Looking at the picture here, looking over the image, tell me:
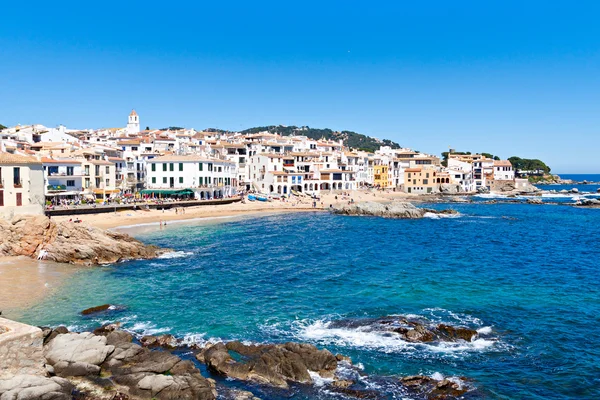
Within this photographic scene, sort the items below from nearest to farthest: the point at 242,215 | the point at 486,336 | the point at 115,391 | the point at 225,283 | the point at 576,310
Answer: the point at 115,391
the point at 486,336
the point at 576,310
the point at 225,283
the point at 242,215

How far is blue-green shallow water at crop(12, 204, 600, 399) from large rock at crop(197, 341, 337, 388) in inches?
75.3

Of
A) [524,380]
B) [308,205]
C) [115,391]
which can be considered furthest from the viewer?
[308,205]

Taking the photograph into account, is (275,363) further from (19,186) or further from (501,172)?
(501,172)

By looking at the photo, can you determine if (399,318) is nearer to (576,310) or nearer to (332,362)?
(332,362)

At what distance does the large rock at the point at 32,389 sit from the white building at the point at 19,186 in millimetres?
31747

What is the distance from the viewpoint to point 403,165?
13350cm

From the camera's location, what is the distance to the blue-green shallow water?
19344mm

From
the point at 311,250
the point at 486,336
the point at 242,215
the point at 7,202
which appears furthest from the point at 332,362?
the point at 242,215

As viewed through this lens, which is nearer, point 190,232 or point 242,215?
point 190,232

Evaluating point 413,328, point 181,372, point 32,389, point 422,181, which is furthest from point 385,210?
point 32,389

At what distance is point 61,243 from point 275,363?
2697cm

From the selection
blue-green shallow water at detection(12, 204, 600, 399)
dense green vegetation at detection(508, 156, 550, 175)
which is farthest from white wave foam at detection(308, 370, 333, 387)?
dense green vegetation at detection(508, 156, 550, 175)

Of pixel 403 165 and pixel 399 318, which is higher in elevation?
pixel 403 165

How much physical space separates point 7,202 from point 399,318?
36559 millimetres
